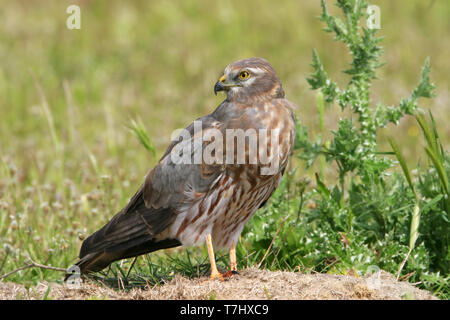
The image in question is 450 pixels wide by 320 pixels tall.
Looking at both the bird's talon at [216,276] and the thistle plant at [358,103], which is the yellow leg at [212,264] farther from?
the thistle plant at [358,103]

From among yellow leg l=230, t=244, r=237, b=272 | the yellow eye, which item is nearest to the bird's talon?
yellow leg l=230, t=244, r=237, b=272

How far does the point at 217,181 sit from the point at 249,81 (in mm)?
646

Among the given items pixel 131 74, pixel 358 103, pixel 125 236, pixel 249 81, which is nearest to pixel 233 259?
pixel 125 236

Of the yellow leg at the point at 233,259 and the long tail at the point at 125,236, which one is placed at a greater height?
the long tail at the point at 125,236

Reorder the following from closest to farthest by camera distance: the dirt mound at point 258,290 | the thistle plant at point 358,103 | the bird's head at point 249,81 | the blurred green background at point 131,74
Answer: the dirt mound at point 258,290, the bird's head at point 249,81, the thistle plant at point 358,103, the blurred green background at point 131,74

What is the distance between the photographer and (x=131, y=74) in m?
10.2

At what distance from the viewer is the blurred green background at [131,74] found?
21.7ft

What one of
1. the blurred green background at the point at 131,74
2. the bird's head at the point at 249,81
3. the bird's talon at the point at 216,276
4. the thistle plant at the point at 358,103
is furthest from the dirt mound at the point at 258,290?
the blurred green background at the point at 131,74

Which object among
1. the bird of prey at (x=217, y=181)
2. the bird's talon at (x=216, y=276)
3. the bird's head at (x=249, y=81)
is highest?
the bird's head at (x=249, y=81)

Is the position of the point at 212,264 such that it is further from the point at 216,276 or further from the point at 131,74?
the point at 131,74

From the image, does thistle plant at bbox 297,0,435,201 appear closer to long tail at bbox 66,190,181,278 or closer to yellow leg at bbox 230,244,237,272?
yellow leg at bbox 230,244,237,272

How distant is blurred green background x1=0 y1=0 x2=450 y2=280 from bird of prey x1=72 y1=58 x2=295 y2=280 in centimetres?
115

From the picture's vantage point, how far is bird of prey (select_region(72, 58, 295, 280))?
407 centimetres
